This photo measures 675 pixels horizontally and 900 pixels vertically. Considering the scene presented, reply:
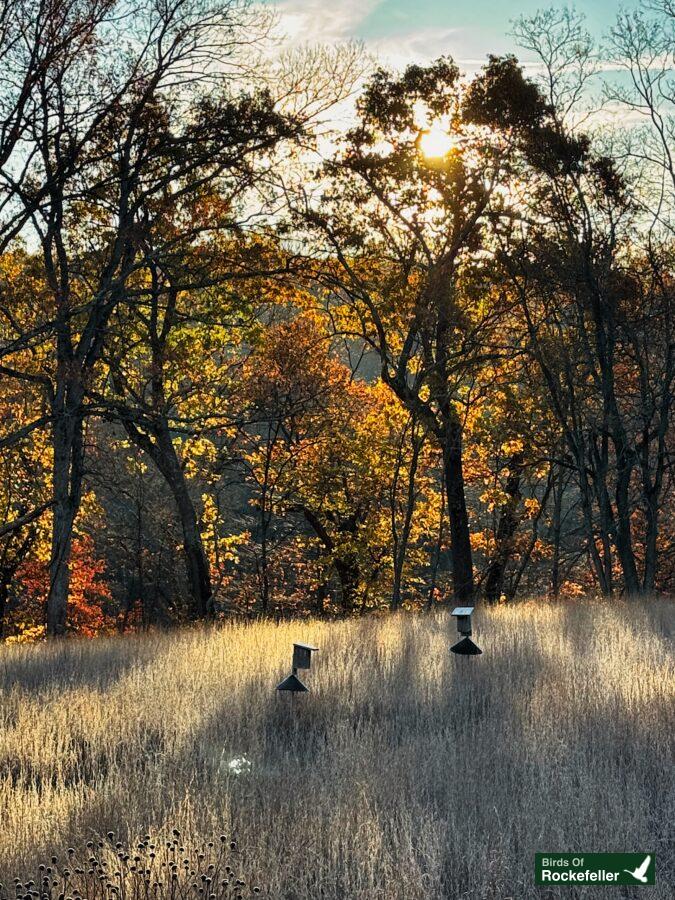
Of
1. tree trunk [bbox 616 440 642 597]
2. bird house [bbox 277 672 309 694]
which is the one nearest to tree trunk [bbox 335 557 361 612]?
tree trunk [bbox 616 440 642 597]

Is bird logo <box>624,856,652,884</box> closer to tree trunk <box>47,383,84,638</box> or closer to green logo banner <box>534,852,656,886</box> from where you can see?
green logo banner <box>534,852,656,886</box>

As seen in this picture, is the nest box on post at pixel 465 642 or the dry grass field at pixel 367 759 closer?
the dry grass field at pixel 367 759

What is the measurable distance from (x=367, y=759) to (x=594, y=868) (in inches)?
70.8

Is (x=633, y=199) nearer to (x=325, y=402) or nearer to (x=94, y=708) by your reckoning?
(x=325, y=402)

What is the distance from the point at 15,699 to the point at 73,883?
14.0ft

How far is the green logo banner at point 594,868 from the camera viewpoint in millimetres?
3971

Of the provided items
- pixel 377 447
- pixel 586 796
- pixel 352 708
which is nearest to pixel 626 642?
pixel 352 708

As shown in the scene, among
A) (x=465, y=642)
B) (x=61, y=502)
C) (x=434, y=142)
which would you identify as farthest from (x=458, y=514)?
(x=465, y=642)

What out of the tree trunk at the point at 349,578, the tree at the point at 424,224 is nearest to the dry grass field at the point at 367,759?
the tree at the point at 424,224

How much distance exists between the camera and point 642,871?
4.05 metres

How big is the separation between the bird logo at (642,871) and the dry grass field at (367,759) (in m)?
0.08

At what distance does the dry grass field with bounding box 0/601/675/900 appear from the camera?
4164 mm

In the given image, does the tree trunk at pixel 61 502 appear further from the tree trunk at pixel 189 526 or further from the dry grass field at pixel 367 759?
the dry grass field at pixel 367 759

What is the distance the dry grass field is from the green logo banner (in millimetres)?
62
